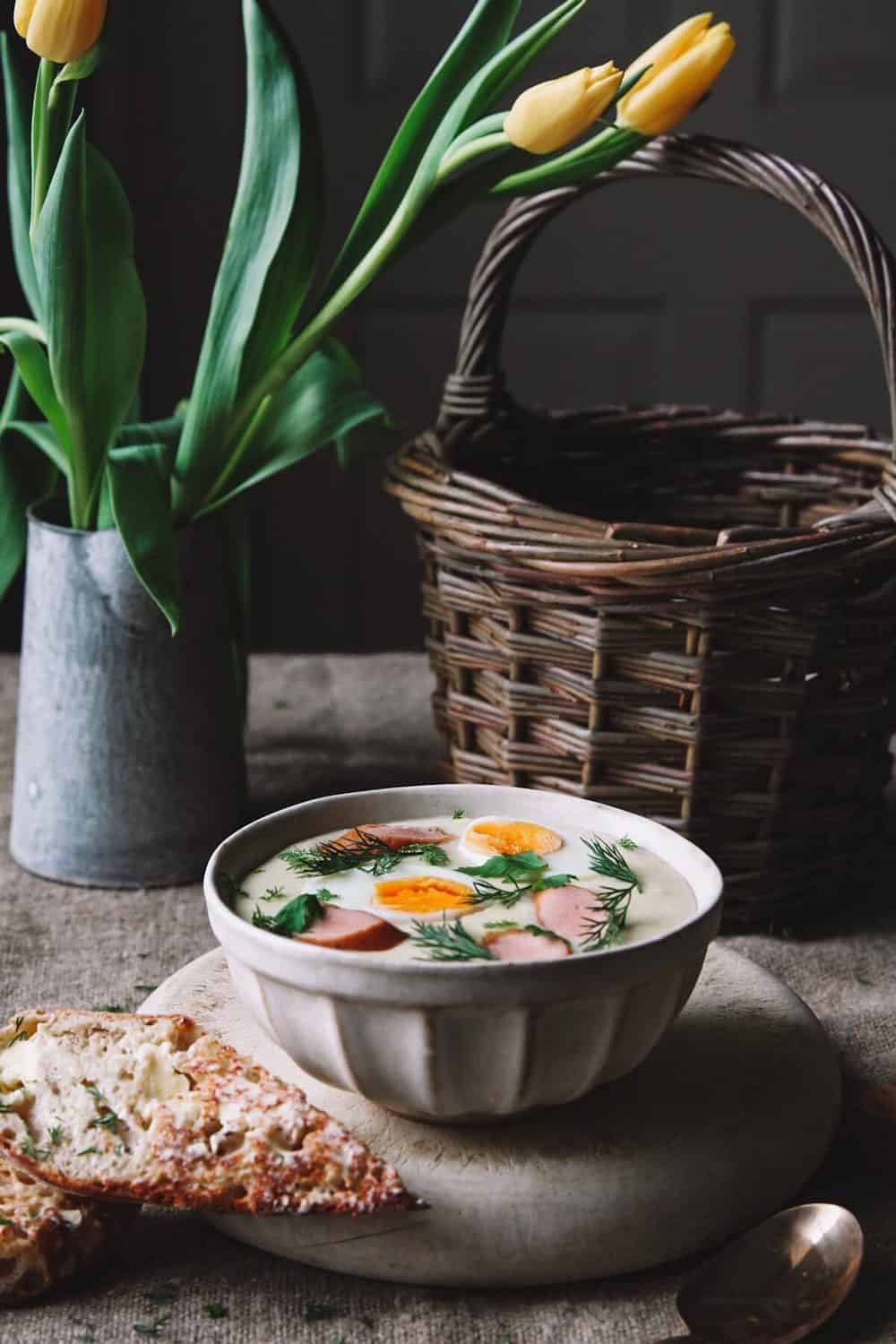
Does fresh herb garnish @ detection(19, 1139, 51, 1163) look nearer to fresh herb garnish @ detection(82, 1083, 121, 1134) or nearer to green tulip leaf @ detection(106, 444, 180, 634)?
fresh herb garnish @ detection(82, 1083, 121, 1134)

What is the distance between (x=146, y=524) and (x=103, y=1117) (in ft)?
1.64

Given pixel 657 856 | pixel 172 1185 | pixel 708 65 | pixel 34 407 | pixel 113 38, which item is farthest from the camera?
pixel 113 38

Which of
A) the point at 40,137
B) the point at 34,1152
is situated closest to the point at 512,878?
the point at 34,1152

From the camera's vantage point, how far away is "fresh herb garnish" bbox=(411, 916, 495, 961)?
78cm

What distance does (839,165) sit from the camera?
255cm

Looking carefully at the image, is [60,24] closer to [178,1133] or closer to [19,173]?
[19,173]

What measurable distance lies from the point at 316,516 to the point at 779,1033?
6.38ft

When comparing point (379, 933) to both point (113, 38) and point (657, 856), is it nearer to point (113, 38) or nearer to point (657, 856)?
point (657, 856)

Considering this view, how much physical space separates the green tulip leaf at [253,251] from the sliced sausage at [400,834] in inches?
16.3

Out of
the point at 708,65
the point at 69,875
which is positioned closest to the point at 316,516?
the point at 69,875

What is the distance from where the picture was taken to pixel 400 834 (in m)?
0.93

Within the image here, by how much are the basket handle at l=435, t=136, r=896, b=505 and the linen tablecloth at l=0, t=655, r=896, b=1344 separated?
0.33 meters

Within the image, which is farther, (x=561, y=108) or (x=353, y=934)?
(x=561, y=108)

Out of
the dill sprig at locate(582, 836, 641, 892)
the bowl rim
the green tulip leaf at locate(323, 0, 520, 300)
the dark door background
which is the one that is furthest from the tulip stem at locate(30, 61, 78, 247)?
the dark door background
